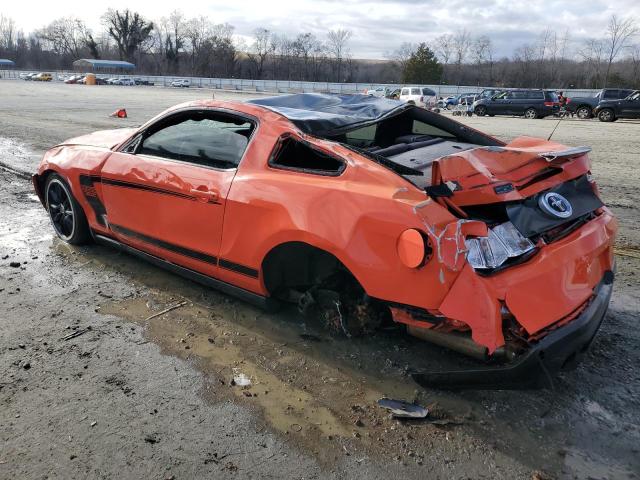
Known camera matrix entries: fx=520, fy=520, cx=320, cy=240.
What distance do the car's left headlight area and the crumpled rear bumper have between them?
0.39 metres

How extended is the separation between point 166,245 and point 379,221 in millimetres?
1900

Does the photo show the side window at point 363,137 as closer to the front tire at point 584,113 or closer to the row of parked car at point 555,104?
the row of parked car at point 555,104

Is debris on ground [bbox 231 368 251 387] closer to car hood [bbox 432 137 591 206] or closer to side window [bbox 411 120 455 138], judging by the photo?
car hood [bbox 432 137 591 206]

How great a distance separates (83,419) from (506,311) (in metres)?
2.14

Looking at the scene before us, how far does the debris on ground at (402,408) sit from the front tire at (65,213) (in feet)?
11.2

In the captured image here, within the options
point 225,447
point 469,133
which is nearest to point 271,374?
point 225,447

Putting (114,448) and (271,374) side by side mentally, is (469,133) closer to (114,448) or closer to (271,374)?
(271,374)

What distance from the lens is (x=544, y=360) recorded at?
2.33m

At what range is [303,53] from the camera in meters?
99.4

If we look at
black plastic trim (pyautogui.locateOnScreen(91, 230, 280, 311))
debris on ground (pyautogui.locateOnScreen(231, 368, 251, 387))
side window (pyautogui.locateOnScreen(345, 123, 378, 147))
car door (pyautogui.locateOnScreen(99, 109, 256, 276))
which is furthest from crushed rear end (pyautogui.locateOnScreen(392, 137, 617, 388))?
car door (pyautogui.locateOnScreen(99, 109, 256, 276))

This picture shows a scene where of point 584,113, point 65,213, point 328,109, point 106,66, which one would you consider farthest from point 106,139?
point 106,66

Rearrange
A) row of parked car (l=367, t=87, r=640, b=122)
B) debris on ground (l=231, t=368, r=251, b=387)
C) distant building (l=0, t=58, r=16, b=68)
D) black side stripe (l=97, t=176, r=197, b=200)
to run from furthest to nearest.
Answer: distant building (l=0, t=58, r=16, b=68) < row of parked car (l=367, t=87, r=640, b=122) < black side stripe (l=97, t=176, r=197, b=200) < debris on ground (l=231, t=368, r=251, b=387)

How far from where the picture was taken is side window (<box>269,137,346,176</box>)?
3002 mm

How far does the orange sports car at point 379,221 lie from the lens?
A: 8.05 ft
